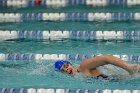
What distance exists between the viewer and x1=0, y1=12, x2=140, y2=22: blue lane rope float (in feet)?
27.6

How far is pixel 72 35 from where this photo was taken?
7.37 metres

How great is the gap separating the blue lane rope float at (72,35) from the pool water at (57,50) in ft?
0.78

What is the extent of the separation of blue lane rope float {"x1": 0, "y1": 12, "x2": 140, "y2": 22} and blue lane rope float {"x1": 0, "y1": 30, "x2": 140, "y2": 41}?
1.14 metres

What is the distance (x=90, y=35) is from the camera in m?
7.31

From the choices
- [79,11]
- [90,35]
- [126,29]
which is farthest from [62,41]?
[79,11]

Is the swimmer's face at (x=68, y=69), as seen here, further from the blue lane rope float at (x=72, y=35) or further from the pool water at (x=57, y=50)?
the blue lane rope float at (x=72, y=35)

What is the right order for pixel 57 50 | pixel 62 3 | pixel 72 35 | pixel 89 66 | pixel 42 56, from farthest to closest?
1. pixel 62 3
2. pixel 72 35
3. pixel 57 50
4. pixel 42 56
5. pixel 89 66

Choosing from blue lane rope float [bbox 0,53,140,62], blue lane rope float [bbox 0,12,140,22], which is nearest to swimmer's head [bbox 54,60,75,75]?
blue lane rope float [bbox 0,53,140,62]

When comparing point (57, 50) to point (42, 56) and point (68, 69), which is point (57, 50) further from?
point (68, 69)

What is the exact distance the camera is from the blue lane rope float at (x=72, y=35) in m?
7.26

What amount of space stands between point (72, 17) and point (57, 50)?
6.98 ft

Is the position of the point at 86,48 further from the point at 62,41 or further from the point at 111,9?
the point at 111,9

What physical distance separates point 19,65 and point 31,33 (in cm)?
154

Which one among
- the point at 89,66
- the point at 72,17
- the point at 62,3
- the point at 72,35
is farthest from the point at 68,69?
the point at 62,3
